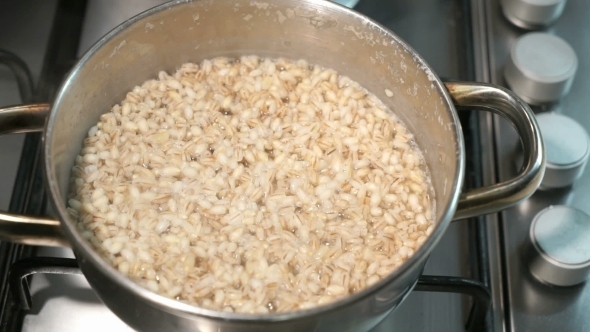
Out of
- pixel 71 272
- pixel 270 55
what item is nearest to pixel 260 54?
pixel 270 55

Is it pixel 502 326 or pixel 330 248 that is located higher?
pixel 330 248

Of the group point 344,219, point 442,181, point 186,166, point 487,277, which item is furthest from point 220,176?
point 487,277

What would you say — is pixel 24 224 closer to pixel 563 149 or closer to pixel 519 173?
pixel 519 173

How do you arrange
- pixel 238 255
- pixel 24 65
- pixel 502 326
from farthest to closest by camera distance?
pixel 24 65 < pixel 502 326 < pixel 238 255

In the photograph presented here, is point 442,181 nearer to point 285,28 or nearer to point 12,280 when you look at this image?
point 285,28

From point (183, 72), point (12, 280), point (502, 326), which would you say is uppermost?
point (183, 72)

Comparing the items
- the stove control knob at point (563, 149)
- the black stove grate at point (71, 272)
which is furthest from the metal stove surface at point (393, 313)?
the stove control knob at point (563, 149)
